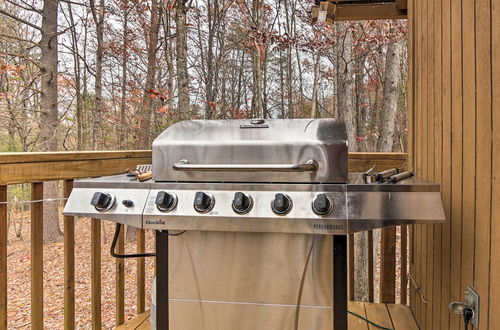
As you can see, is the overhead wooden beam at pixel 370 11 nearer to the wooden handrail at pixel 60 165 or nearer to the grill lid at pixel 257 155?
the grill lid at pixel 257 155

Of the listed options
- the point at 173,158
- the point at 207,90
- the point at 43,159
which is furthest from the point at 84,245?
the point at 173,158

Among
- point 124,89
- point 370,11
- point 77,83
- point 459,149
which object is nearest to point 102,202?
point 459,149

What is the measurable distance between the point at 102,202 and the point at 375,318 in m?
1.84

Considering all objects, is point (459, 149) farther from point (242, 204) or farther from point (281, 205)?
point (242, 204)

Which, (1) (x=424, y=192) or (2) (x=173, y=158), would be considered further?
(2) (x=173, y=158)

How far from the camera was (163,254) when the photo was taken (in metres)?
1.62

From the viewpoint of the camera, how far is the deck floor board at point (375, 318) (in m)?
2.18

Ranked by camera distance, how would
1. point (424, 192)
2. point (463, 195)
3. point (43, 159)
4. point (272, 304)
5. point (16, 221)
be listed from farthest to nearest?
1. point (16, 221)
2. point (43, 159)
3. point (272, 304)
4. point (463, 195)
5. point (424, 192)

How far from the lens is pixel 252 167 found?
1.39 m

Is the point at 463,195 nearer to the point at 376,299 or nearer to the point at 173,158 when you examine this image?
the point at 173,158

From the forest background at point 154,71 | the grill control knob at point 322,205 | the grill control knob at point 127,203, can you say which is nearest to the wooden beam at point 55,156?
the grill control knob at point 127,203

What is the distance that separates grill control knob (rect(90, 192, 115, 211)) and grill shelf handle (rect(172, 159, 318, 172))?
288 mm

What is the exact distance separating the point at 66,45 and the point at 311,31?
17.1ft

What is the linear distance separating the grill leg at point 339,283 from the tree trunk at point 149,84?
6.55 meters
